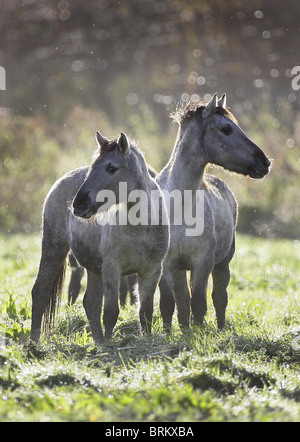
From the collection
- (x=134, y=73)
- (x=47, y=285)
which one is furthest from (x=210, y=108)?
(x=134, y=73)

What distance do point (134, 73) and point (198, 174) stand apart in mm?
26184

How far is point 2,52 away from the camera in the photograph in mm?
29641

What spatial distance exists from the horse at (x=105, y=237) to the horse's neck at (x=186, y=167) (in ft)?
2.05

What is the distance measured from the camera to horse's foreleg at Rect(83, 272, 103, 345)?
705 cm

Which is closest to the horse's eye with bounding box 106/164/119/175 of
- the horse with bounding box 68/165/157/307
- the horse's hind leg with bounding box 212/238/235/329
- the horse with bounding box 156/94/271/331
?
the horse with bounding box 156/94/271/331

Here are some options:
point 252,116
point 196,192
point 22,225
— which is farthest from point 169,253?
point 252,116

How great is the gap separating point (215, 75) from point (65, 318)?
23.4 metres

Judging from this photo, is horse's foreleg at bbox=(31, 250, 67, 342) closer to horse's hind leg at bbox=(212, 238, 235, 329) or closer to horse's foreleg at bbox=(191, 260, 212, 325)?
horse's foreleg at bbox=(191, 260, 212, 325)

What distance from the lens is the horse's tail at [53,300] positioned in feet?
23.9

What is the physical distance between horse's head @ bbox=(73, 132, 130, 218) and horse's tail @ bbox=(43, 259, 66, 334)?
65.9 inches

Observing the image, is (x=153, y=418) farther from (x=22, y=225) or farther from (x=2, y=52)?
(x=2, y=52)

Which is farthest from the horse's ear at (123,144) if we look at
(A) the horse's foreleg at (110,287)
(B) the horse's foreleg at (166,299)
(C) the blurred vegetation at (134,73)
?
(C) the blurred vegetation at (134,73)

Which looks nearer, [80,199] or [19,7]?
[80,199]
